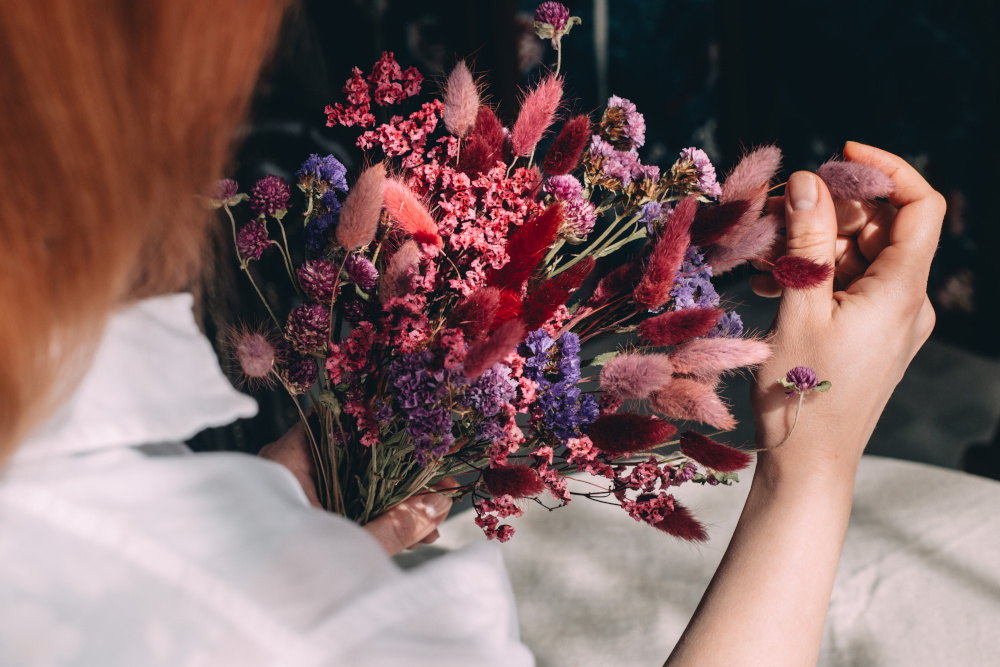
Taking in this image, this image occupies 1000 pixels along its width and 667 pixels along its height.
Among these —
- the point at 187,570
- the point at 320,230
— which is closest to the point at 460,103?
the point at 320,230

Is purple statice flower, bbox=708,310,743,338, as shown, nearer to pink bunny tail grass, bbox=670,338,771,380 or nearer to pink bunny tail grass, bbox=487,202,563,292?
pink bunny tail grass, bbox=670,338,771,380

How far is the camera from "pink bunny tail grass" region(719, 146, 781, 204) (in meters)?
0.46

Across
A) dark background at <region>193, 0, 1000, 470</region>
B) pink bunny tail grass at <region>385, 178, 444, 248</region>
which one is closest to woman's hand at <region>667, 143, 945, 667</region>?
pink bunny tail grass at <region>385, 178, 444, 248</region>

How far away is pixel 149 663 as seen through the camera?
243 mm

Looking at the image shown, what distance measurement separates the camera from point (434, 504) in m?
0.57

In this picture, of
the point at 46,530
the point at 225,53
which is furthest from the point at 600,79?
the point at 46,530

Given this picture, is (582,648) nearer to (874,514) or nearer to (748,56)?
(874,514)

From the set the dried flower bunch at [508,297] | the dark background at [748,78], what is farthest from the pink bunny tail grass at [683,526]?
the dark background at [748,78]

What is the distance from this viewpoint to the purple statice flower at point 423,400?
408 millimetres

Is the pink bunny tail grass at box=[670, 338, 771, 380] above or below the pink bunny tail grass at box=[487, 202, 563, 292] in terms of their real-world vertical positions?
below

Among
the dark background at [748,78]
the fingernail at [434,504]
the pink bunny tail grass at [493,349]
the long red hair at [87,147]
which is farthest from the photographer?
the dark background at [748,78]

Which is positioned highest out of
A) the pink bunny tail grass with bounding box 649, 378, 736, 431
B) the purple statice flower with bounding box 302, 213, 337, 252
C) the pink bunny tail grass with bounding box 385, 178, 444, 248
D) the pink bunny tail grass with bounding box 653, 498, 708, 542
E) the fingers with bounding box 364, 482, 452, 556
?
the pink bunny tail grass with bounding box 385, 178, 444, 248

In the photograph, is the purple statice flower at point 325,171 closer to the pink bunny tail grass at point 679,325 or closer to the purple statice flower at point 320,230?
Answer: the purple statice flower at point 320,230

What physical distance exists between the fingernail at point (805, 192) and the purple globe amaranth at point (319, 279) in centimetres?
41
